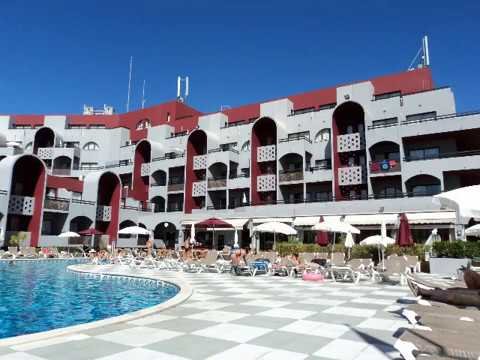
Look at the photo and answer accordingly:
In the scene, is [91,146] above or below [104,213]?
above

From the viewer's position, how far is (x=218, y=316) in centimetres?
802

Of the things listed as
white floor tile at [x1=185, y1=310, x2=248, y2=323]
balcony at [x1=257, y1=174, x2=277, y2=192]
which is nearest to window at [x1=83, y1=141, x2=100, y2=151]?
balcony at [x1=257, y1=174, x2=277, y2=192]

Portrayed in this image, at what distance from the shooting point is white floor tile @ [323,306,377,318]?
27.9 ft

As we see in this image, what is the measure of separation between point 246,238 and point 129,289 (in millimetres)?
25873

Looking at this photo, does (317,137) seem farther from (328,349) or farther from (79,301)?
(328,349)

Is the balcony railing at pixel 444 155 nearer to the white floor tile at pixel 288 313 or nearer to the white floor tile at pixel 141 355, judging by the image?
the white floor tile at pixel 288 313

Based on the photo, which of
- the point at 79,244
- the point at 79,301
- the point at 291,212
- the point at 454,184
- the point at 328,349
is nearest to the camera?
the point at 328,349

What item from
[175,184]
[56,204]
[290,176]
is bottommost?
[56,204]

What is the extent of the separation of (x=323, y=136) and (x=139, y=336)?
34.9m

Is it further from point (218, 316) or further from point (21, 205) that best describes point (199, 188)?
point (218, 316)

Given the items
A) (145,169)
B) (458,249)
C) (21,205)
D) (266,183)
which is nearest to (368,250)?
(458,249)

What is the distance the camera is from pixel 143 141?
163 ft

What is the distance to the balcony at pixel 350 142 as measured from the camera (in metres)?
34.7

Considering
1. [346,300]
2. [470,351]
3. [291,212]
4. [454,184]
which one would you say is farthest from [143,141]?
[470,351]
